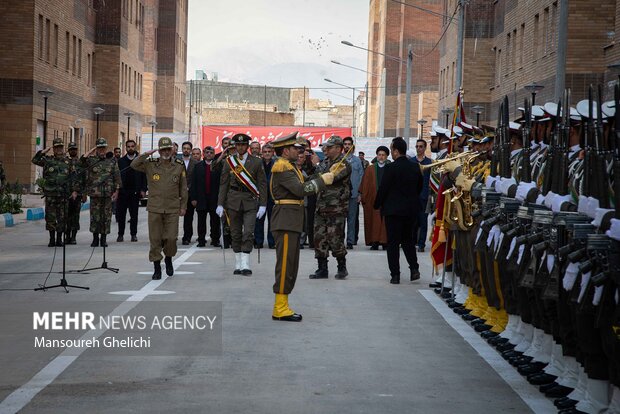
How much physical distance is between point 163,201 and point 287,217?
167 inches

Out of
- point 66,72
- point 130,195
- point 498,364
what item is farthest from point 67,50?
point 498,364

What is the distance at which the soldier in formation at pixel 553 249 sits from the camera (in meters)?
7.17

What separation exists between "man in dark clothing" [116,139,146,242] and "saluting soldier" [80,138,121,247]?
1.40 meters

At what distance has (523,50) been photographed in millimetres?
41781

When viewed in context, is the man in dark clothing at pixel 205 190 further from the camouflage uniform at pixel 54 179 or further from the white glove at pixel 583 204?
the white glove at pixel 583 204

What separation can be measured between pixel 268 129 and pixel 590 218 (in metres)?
44.0

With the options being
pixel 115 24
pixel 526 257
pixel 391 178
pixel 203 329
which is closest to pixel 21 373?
pixel 203 329

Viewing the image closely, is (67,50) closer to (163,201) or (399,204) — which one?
(163,201)

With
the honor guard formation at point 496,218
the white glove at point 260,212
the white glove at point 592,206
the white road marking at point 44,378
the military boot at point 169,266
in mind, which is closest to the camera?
the white glove at point 592,206

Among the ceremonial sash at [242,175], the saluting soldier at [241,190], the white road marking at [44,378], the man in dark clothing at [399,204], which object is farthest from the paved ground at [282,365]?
the ceremonial sash at [242,175]

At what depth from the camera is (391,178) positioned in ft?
53.9

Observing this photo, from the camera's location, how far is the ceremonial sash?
57.1 ft

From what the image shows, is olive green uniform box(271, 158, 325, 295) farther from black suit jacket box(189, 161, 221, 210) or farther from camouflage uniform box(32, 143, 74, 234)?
black suit jacket box(189, 161, 221, 210)

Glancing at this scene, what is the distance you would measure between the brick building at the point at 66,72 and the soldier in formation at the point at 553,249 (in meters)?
34.6
